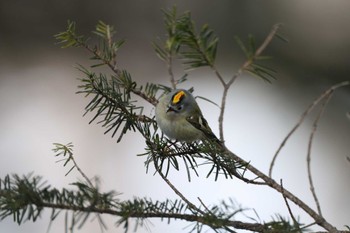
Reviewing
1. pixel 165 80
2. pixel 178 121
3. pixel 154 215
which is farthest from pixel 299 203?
pixel 165 80

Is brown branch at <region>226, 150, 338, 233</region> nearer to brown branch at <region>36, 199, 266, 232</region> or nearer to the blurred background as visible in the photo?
brown branch at <region>36, 199, 266, 232</region>

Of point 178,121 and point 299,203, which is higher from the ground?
point 178,121

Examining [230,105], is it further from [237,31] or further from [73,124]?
[73,124]

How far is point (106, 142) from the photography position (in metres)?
1.98

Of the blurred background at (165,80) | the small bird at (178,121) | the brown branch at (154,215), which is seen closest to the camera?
the brown branch at (154,215)

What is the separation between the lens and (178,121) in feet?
2.74

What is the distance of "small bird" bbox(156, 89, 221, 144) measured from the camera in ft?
2.57

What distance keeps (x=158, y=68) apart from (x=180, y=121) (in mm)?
1342

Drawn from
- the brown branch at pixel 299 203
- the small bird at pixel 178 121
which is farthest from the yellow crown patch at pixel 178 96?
the brown branch at pixel 299 203

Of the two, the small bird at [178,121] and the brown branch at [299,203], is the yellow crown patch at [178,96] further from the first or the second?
the brown branch at [299,203]

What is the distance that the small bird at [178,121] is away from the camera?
0.78 metres

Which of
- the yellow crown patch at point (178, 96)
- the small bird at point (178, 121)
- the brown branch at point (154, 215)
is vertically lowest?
the brown branch at point (154, 215)

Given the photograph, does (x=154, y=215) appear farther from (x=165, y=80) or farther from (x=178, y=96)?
(x=165, y=80)

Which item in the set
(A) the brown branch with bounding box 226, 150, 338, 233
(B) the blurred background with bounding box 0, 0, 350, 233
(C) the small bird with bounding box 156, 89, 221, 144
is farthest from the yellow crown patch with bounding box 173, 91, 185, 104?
(B) the blurred background with bounding box 0, 0, 350, 233
